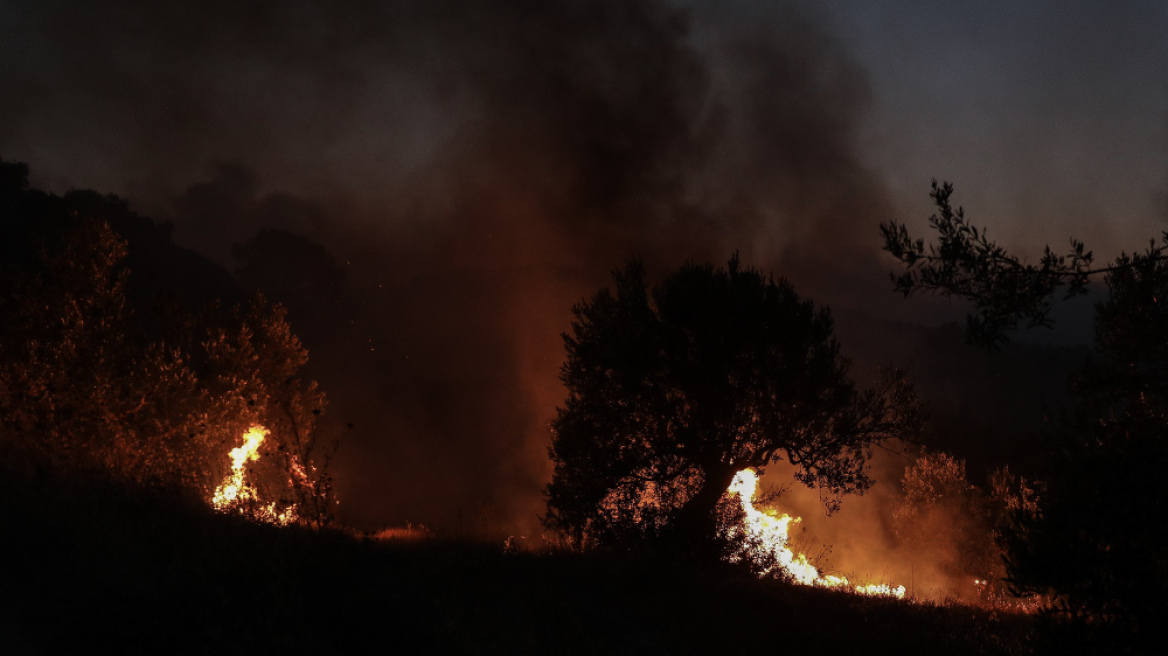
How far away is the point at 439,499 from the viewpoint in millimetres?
59844

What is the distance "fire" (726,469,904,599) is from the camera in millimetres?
16750

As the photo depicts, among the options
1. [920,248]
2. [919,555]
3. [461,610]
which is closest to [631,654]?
[461,610]

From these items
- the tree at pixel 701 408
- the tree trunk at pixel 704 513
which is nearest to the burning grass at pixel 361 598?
the tree trunk at pixel 704 513

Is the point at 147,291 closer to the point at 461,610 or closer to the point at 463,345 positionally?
the point at 463,345

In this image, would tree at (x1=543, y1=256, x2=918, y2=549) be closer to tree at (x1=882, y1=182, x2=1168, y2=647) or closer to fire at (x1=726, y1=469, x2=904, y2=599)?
fire at (x1=726, y1=469, x2=904, y2=599)

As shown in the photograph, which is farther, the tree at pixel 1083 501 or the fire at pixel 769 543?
the fire at pixel 769 543

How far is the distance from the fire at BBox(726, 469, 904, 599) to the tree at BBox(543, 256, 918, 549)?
1.26 meters

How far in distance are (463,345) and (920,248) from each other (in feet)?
286

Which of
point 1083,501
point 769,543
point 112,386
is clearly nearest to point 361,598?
point 1083,501

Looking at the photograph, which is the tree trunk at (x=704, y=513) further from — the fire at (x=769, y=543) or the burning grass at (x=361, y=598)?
the burning grass at (x=361, y=598)

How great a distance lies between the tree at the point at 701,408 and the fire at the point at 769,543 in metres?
1.26

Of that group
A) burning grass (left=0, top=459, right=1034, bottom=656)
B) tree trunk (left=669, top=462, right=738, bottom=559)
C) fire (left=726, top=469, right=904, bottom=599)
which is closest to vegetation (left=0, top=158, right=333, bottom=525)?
burning grass (left=0, top=459, right=1034, bottom=656)

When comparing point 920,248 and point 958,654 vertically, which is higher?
point 920,248

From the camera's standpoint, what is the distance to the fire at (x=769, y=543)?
16750 mm
